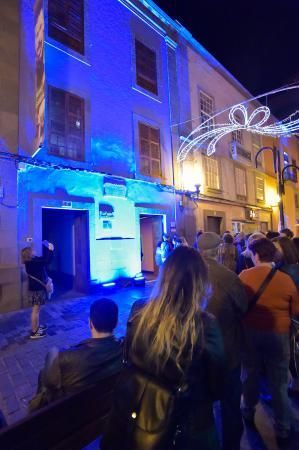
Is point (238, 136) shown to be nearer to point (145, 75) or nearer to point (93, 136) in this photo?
point (145, 75)

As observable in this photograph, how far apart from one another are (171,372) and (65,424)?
1010 millimetres

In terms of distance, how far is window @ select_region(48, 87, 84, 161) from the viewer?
7711 mm

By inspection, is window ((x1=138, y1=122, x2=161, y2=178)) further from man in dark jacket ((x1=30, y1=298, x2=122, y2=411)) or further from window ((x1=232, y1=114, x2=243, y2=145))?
man in dark jacket ((x1=30, y1=298, x2=122, y2=411))

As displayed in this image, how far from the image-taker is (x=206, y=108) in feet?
45.6

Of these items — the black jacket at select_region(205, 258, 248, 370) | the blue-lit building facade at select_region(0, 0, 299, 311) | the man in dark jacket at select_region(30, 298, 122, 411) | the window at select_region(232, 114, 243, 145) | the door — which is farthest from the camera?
the window at select_region(232, 114, 243, 145)

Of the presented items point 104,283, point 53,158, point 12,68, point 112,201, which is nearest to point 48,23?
point 12,68

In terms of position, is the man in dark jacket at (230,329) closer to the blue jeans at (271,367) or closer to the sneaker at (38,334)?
the blue jeans at (271,367)

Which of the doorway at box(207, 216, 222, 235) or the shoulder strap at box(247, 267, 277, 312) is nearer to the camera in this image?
the shoulder strap at box(247, 267, 277, 312)

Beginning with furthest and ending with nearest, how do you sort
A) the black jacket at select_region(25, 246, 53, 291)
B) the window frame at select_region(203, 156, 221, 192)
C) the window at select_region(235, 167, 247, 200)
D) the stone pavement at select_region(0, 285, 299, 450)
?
1. the window at select_region(235, 167, 247, 200)
2. the window frame at select_region(203, 156, 221, 192)
3. the black jacket at select_region(25, 246, 53, 291)
4. the stone pavement at select_region(0, 285, 299, 450)

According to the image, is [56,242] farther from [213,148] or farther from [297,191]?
[297,191]

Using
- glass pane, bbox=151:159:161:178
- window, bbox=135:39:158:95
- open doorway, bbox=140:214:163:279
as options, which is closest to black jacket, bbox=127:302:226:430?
open doorway, bbox=140:214:163:279

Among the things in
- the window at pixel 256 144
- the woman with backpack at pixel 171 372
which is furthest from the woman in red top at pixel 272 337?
the window at pixel 256 144

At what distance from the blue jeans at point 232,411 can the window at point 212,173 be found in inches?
464

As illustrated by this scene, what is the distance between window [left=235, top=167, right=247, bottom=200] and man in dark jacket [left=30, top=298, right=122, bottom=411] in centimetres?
1511
